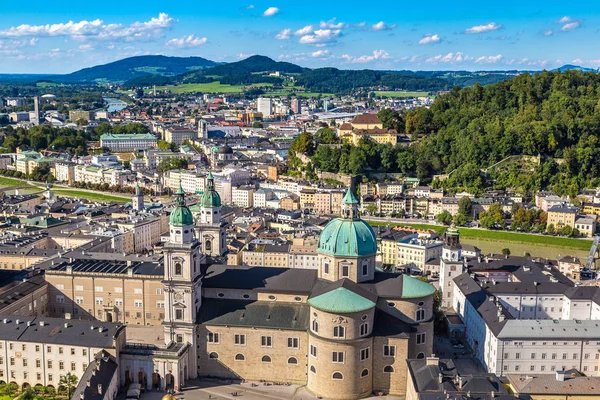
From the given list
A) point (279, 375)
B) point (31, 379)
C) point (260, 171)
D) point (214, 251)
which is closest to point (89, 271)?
point (214, 251)

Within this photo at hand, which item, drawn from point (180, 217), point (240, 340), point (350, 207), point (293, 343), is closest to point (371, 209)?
point (350, 207)

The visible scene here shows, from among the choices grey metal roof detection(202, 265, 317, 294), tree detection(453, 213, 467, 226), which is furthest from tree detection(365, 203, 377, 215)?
grey metal roof detection(202, 265, 317, 294)

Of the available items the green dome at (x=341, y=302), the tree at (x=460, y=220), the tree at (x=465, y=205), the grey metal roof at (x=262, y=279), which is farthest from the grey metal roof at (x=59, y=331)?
the tree at (x=465, y=205)

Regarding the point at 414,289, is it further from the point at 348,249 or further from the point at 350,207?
the point at 350,207

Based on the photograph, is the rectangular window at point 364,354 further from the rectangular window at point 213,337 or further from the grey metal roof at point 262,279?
the rectangular window at point 213,337

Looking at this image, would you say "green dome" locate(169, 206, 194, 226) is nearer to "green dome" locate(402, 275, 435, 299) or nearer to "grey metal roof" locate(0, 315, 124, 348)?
"grey metal roof" locate(0, 315, 124, 348)

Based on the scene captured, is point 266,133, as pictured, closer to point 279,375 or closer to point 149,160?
point 149,160
